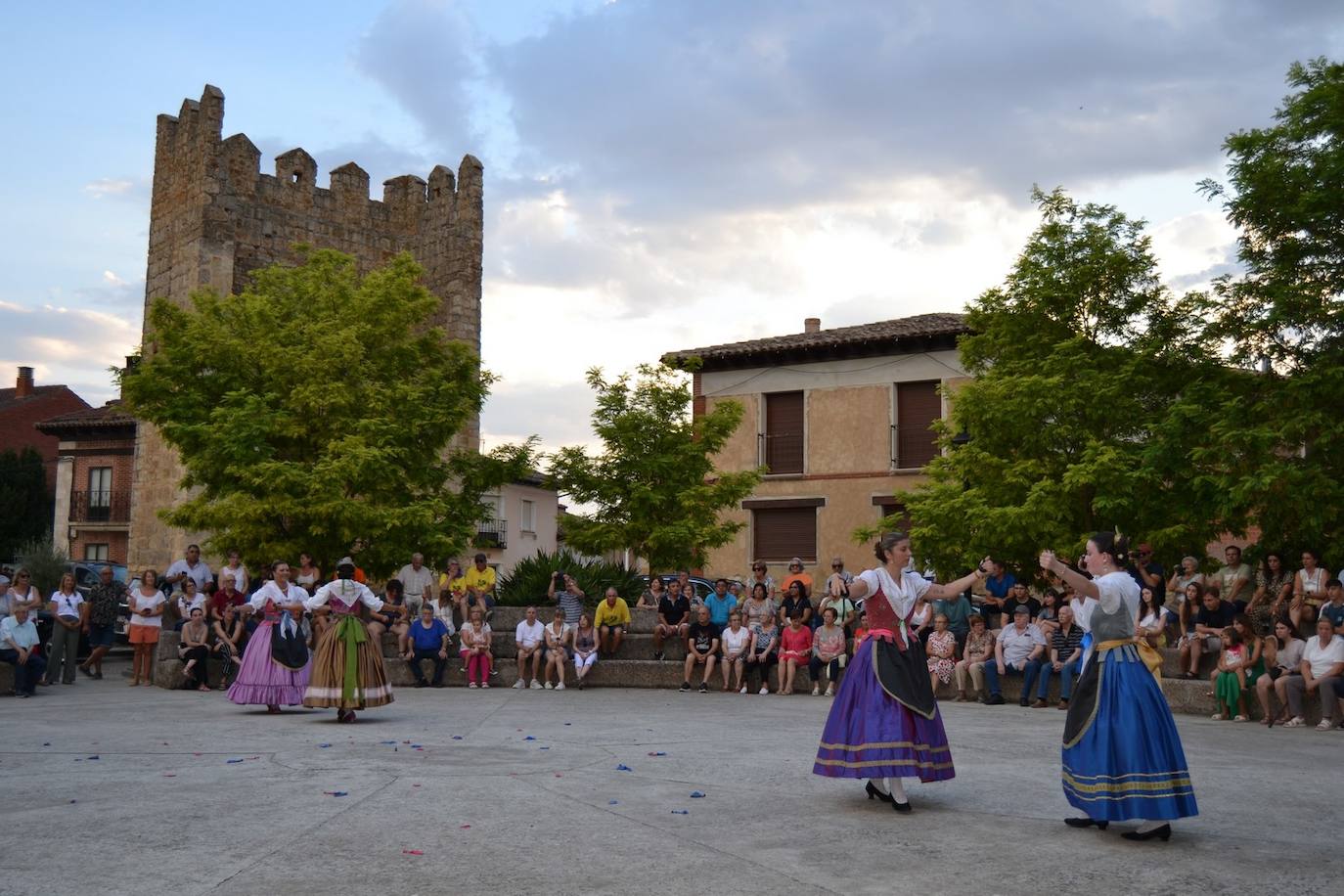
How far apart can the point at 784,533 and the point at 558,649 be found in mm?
18459

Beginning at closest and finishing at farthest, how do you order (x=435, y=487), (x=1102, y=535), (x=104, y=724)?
(x=1102, y=535), (x=104, y=724), (x=435, y=487)

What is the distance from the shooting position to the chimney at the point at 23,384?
202 feet

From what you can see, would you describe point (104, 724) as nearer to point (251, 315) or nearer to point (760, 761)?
point (760, 761)

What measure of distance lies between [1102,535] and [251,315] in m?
21.1

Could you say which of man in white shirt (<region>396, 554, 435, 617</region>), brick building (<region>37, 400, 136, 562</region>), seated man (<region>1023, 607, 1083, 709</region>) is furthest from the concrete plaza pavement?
brick building (<region>37, 400, 136, 562</region>)

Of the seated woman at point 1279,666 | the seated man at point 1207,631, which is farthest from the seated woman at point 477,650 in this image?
the seated woman at point 1279,666

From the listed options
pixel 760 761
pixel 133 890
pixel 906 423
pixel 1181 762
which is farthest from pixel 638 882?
pixel 906 423

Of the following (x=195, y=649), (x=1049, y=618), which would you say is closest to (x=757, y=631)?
(x=1049, y=618)

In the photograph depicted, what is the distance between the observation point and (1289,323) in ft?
64.5

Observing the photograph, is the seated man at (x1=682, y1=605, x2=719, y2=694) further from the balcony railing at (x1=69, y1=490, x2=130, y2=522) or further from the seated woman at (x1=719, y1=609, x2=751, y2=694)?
the balcony railing at (x1=69, y1=490, x2=130, y2=522)

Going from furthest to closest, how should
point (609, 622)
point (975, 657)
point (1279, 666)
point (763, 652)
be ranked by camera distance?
point (609, 622) < point (763, 652) < point (975, 657) < point (1279, 666)

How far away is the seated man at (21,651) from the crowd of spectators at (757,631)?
0.02 m

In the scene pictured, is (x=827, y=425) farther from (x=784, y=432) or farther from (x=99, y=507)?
(x=99, y=507)

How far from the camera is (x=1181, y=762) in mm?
7219
